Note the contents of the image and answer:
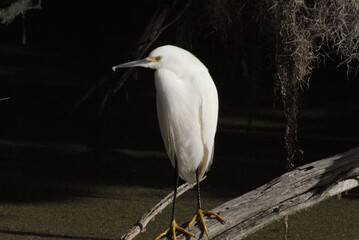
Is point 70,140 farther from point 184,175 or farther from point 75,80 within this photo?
point 184,175

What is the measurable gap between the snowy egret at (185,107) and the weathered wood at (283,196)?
0.04m

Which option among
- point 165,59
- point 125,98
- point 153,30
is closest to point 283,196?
point 165,59

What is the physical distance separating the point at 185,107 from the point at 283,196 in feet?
1.08

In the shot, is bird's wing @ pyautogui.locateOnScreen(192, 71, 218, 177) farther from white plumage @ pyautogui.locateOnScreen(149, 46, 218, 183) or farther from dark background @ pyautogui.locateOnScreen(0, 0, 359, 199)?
dark background @ pyautogui.locateOnScreen(0, 0, 359, 199)

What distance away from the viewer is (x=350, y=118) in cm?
365

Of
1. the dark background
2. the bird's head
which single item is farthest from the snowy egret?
the dark background

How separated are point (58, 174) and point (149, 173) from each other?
1.17 ft

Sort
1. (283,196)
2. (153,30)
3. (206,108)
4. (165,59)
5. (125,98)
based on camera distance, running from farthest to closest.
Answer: (125,98) → (153,30) → (283,196) → (206,108) → (165,59)

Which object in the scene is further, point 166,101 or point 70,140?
point 70,140

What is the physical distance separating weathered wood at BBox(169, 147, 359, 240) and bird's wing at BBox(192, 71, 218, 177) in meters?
0.13

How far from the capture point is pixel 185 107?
1.52 metres

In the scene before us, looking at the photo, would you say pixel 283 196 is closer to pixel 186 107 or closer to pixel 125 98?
pixel 186 107

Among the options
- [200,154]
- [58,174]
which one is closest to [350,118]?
[58,174]

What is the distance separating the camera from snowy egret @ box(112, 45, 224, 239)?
143 centimetres
